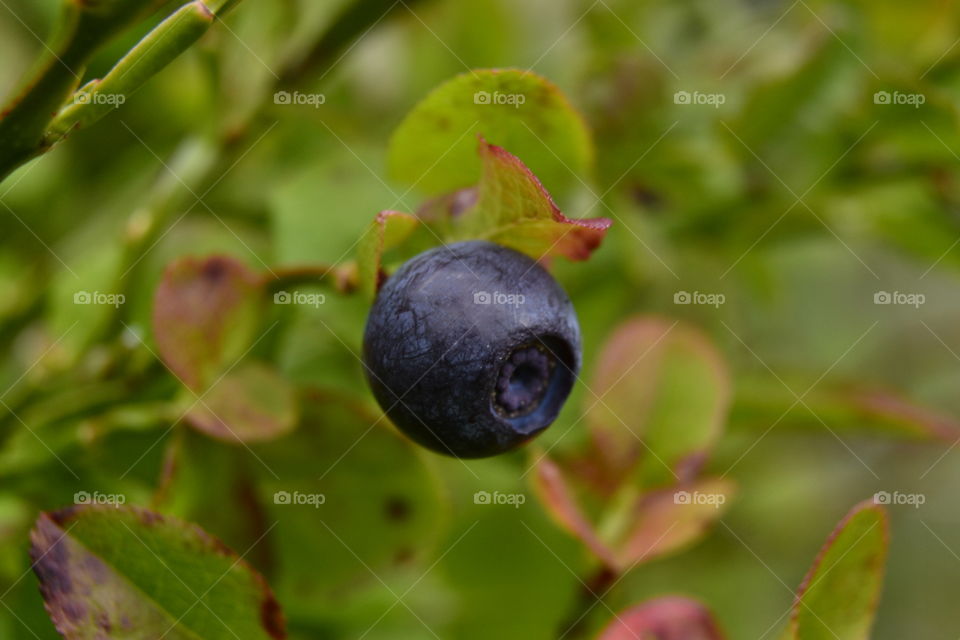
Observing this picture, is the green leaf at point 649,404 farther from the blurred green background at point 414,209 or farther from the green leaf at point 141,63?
the green leaf at point 141,63

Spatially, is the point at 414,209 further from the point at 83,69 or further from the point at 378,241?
the point at 83,69

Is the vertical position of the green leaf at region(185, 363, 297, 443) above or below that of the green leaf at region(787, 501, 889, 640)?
below

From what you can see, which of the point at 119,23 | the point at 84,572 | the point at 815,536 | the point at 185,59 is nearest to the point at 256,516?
the point at 84,572

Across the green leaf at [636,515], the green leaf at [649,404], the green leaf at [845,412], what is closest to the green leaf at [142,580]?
the green leaf at [636,515]

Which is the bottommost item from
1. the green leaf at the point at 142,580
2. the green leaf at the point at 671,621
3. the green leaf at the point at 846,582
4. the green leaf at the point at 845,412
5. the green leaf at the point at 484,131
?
the green leaf at the point at 142,580

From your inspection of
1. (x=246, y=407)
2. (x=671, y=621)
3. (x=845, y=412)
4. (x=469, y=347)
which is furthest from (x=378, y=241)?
(x=845, y=412)

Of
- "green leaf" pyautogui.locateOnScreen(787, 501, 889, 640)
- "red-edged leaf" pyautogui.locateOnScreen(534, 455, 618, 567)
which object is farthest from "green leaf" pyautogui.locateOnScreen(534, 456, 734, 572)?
"green leaf" pyautogui.locateOnScreen(787, 501, 889, 640)

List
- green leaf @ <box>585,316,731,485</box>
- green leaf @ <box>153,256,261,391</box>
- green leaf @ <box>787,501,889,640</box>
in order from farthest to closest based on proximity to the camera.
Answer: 1. green leaf @ <box>585,316,731,485</box>
2. green leaf @ <box>153,256,261,391</box>
3. green leaf @ <box>787,501,889,640</box>

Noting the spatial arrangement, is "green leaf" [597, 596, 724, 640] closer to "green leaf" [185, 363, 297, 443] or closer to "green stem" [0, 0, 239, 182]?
"green leaf" [185, 363, 297, 443]
